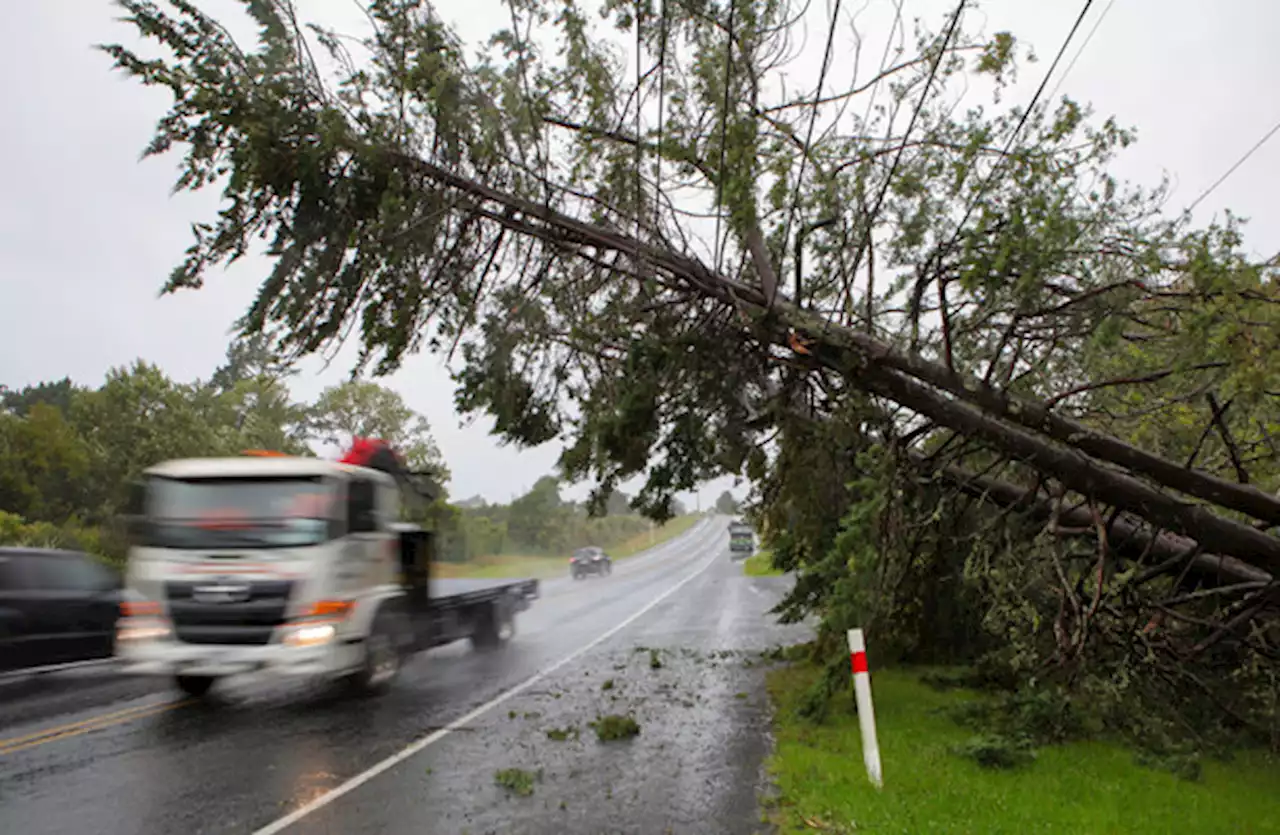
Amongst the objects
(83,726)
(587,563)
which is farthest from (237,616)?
(587,563)

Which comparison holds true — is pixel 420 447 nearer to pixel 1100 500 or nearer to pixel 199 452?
pixel 199 452

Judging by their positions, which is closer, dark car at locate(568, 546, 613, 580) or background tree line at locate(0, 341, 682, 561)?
background tree line at locate(0, 341, 682, 561)

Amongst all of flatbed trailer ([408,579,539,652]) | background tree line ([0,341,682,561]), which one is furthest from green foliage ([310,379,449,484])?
flatbed trailer ([408,579,539,652])

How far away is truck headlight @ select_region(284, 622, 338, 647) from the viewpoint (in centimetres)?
848

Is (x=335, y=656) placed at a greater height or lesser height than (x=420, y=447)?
lesser

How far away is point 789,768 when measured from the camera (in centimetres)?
707

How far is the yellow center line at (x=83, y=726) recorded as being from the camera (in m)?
7.47

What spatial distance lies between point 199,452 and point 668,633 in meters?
20.3

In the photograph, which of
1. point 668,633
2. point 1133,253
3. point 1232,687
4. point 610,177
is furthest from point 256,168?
point 668,633

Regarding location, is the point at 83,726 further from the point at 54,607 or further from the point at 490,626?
the point at 490,626

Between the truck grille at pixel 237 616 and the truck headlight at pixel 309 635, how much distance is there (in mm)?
149

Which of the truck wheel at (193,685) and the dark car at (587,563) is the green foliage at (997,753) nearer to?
the truck wheel at (193,685)

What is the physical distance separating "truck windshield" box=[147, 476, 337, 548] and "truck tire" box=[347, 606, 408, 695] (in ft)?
4.81

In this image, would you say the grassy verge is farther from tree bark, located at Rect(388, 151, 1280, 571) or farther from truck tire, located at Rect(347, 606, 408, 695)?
tree bark, located at Rect(388, 151, 1280, 571)
